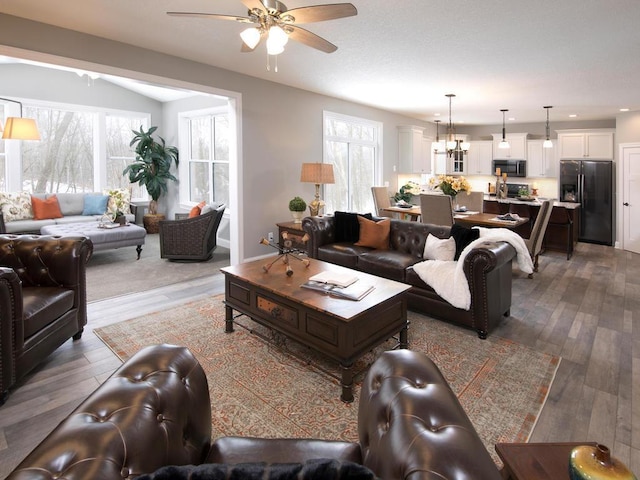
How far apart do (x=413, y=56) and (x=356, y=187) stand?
3754 mm

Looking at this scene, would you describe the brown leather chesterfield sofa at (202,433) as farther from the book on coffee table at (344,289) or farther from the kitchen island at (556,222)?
the kitchen island at (556,222)

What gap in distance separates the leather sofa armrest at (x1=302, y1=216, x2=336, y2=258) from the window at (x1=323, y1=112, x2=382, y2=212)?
2.22m

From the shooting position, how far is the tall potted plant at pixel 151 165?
7703 mm

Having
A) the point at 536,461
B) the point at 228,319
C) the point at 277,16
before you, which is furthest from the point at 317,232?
the point at 536,461

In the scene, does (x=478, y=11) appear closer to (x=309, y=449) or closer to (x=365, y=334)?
(x=365, y=334)

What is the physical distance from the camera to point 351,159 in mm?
7668

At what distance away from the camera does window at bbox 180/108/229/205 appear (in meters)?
7.04

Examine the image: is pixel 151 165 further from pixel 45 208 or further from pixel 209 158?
pixel 45 208

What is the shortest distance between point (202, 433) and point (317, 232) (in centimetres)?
354

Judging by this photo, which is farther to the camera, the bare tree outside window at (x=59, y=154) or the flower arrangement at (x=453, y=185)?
the bare tree outside window at (x=59, y=154)

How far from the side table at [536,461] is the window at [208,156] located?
6387 mm

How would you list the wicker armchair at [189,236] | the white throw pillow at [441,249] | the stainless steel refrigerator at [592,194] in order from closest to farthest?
the white throw pillow at [441,249]
the wicker armchair at [189,236]
the stainless steel refrigerator at [592,194]

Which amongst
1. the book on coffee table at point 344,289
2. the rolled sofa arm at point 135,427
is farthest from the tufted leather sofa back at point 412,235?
the rolled sofa arm at point 135,427

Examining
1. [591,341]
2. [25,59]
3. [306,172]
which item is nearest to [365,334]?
[591,341]
